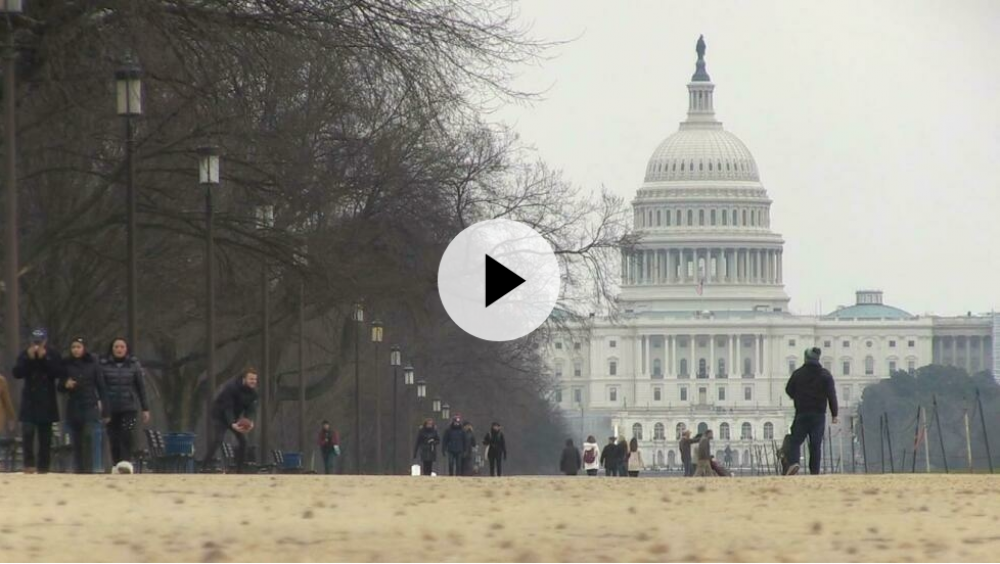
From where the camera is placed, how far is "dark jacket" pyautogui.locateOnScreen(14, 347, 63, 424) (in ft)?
95.7

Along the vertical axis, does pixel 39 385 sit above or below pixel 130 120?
below

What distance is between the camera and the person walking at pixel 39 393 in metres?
29.1

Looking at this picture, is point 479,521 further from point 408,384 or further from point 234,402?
point 408,384

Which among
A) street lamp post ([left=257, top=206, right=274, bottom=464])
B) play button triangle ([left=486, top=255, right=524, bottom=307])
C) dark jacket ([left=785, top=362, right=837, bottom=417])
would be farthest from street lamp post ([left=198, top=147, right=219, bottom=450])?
play button triangle ([left=486, top=255, right=524, bottom=307])

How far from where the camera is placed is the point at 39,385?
29359 millimetres

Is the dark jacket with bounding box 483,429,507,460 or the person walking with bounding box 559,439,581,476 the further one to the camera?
the person walking with bounding box 559,439,581,476

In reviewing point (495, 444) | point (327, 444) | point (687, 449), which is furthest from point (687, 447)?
point (327, 444)

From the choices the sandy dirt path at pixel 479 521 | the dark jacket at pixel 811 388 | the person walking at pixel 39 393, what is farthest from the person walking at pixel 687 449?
the sandy dirt path at pixel 479 521

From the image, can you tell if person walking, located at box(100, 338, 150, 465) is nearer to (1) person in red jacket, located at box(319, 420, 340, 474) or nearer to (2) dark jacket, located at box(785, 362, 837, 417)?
(2) dark jacket, located at box(785, 362, 837, 417)

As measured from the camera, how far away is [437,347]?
77.7 metres

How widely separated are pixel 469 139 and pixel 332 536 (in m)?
36.4

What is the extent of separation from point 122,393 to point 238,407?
4724mm

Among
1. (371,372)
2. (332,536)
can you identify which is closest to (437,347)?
(371,372)
